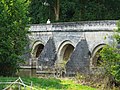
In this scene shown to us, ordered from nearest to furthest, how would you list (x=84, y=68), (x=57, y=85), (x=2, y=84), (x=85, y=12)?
1. (x=2, y=84)
2. (x=57, y=85)
3. (x=84, y=68)
4. (x=85, y=12)

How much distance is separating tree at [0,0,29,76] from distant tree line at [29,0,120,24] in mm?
18838

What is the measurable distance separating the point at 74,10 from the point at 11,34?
2027 centimetres

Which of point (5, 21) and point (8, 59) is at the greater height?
point (5, 21)

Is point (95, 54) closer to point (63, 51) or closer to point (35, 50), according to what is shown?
point (63, 51)

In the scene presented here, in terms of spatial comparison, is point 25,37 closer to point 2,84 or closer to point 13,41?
point 13,41

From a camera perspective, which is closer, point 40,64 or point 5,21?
point 5,21

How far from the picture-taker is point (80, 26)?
3234 cm

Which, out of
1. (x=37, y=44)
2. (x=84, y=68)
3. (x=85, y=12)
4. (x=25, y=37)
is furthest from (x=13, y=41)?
(x=85, y=12)

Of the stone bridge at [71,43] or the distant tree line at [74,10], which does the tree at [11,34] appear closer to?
the stone bridge at [71,43]

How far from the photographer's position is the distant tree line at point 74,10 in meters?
43.3

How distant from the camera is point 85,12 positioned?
43719 millimetres

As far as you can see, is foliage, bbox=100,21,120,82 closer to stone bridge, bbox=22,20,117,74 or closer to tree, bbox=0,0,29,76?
stone bridge, bbox=22,20,117,74

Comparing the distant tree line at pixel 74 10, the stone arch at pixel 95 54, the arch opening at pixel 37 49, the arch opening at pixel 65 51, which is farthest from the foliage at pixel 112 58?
the distant tree line at pixel 74 10

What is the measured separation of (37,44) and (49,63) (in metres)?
4.79
